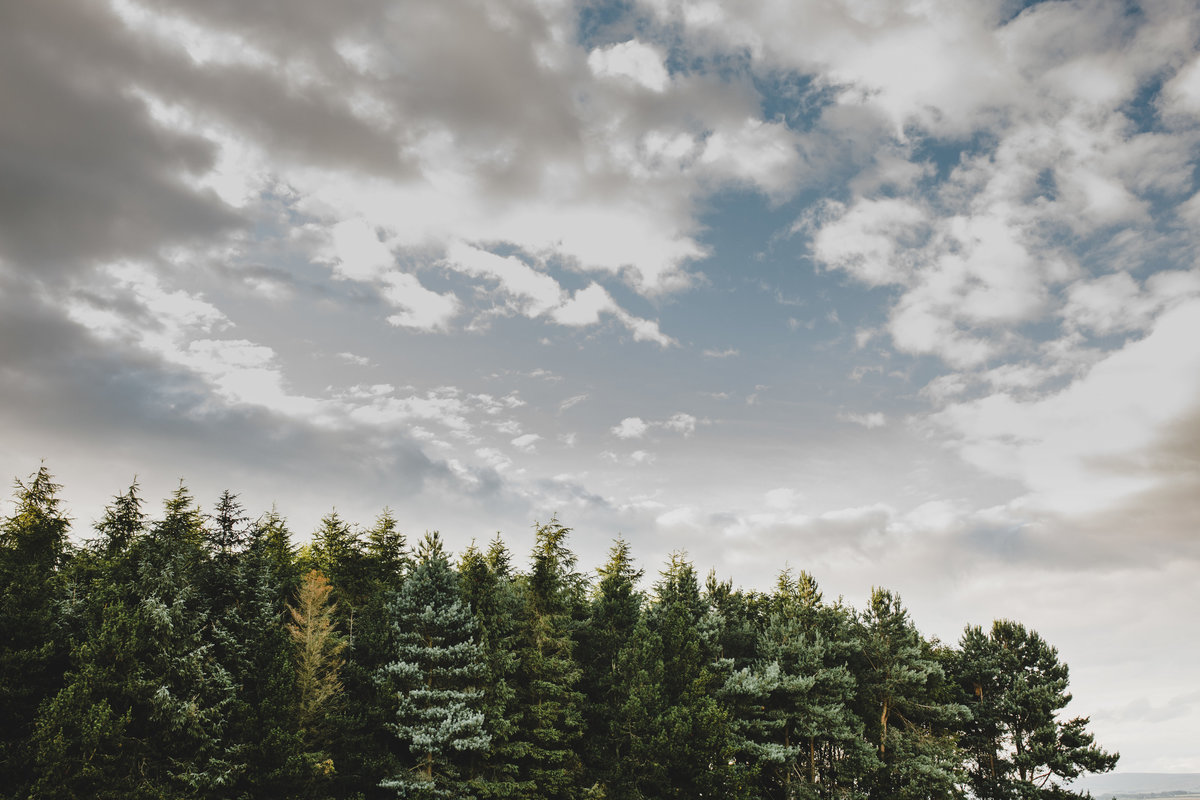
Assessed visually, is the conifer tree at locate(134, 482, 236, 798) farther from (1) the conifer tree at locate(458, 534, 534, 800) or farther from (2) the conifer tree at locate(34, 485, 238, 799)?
(1) the conifer tree at locate(458, 534, 534, 800)

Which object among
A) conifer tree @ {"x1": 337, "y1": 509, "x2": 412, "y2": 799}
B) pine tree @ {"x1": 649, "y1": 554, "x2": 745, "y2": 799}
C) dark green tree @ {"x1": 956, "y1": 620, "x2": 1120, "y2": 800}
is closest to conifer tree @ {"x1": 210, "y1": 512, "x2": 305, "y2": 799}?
conifer tree @ {"x1": 337, "y1": 509, "x2": 412, "y2": 799}

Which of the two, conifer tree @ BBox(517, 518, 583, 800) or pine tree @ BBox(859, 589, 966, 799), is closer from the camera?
conifer tree @ BBox(517, 518, 583, 800)

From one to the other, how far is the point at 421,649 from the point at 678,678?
16.2m

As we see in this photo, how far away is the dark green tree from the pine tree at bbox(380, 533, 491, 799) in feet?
126

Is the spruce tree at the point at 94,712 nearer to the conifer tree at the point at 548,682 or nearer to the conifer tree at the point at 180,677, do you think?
the conifer tree at the point at 180,677

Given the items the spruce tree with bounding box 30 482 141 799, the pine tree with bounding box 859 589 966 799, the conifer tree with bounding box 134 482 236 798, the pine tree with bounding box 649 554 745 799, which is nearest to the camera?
the spruce tree with bounding box 30 482 141 799

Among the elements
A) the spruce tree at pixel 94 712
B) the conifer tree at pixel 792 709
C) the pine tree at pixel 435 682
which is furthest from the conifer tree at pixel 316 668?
the conifer tree at pixel 792 709

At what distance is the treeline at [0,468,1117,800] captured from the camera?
98.9 ft

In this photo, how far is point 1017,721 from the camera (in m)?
53.0

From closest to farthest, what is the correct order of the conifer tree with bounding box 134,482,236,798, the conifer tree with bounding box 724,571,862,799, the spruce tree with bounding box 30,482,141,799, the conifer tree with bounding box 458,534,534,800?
the spruce tree with bounding box 30,482,141,799 → the conifer tree with bounding box 134,482,236,798 → the conifer tree with bounding box 458,534,534,800 → the conifer tree with bounding box 724,571,862,799

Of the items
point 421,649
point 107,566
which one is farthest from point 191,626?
point 421,649

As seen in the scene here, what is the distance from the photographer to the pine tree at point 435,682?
33.8 meters

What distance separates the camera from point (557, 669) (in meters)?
39.7

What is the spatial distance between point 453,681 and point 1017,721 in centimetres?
4430
